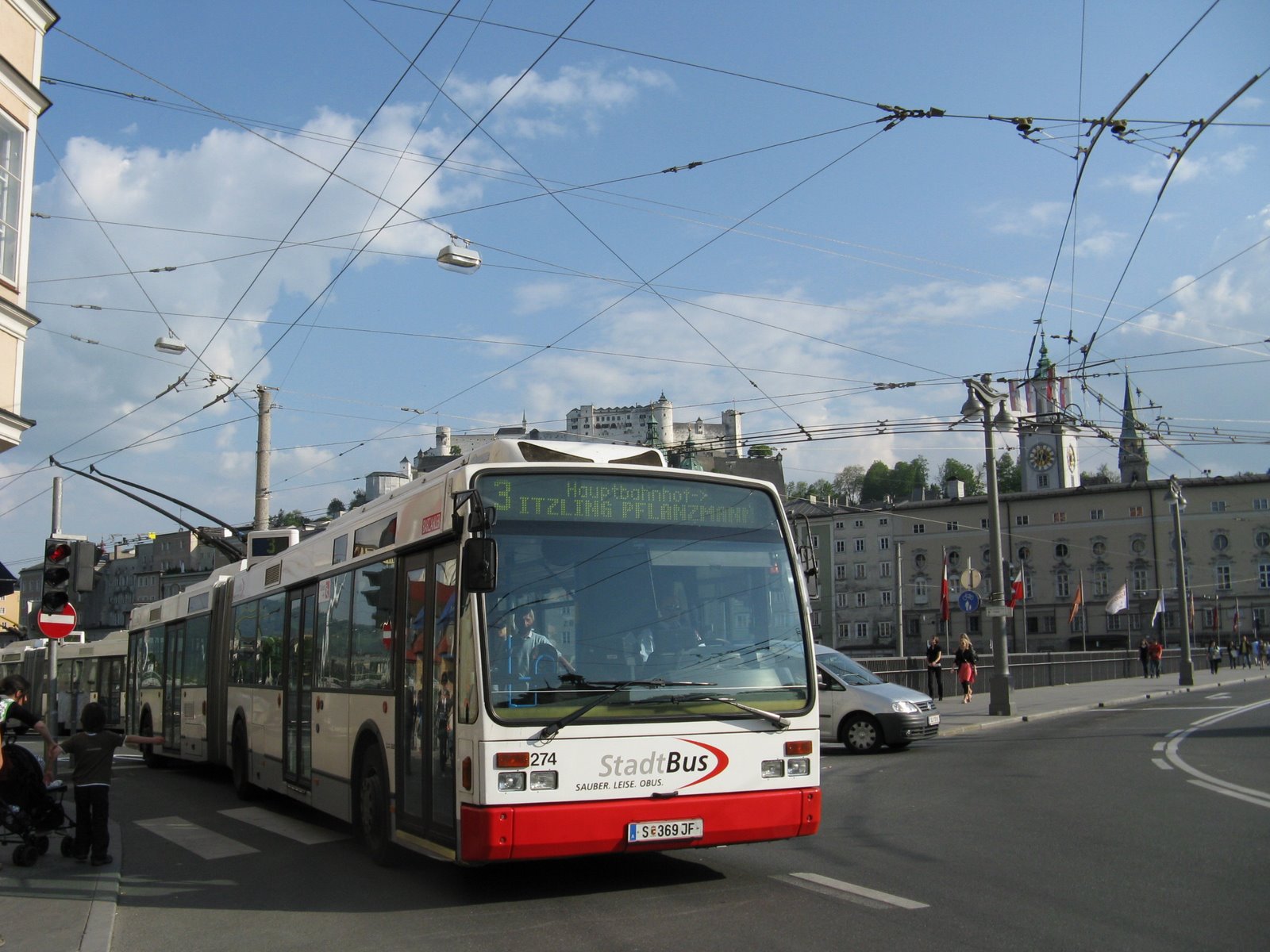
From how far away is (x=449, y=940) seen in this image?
6910 mm

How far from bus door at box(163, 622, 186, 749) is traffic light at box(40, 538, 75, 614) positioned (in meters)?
4.30

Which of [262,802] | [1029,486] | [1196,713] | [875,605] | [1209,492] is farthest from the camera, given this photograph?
[1029,486]

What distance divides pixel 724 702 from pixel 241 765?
927 cm

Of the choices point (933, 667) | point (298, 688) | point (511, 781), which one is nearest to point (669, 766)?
point (511, 781)

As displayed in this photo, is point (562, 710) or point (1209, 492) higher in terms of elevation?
point (1209, 492)

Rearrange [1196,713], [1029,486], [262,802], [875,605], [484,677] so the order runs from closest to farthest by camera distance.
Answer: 1. [484,677]
2. [262,802]
3. [1196,713]
4. [875,605]
5. [1029,486]

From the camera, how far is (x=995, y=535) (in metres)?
25.2

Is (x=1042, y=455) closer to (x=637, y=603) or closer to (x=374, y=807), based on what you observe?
(x=374, y=807)

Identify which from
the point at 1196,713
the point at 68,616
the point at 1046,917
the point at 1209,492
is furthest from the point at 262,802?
the point at 1209,492

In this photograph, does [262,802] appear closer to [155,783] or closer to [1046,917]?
[155,783]

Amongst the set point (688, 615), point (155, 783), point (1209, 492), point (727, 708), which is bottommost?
point (155, 783)

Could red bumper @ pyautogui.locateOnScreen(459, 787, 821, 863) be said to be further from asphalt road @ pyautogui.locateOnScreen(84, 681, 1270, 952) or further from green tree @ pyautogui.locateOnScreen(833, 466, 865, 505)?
green tree @ pyautogui.locateOnScreen(833, 466, 865, 505)

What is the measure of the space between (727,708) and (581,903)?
1571 millimetres

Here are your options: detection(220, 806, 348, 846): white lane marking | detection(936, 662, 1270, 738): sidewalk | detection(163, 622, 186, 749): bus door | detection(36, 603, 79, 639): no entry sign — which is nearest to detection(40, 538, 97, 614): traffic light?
detection(36, 603, 79, 639): no entry sign
